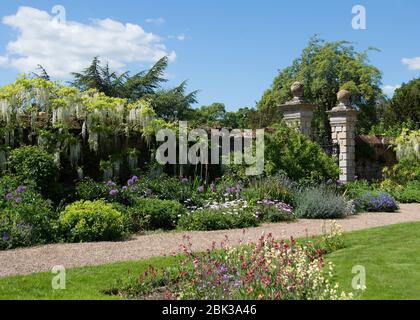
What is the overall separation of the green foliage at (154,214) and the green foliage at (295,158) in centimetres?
357

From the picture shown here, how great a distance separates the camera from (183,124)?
40.8 feet

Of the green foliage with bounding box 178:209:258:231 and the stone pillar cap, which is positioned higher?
the stone pillar cap

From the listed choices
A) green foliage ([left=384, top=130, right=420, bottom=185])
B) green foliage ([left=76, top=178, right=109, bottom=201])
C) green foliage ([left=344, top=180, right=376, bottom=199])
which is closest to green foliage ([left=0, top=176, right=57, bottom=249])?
green foliage ([left=76, top=178, right=109, bottom=201])

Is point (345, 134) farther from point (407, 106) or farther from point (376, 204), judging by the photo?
point (407, 106)

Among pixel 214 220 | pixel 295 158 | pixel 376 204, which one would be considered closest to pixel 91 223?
pixel 214 220

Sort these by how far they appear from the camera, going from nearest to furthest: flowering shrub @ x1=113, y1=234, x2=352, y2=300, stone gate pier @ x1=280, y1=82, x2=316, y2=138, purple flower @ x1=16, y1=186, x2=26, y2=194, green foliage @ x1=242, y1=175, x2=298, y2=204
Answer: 1. flowering shrub @ x1=113, y1=234, x2=352, y2=300
2. purple flower @ x1=16, y1=186, x2=26, y2=194
3. green foliage @ x1=242, y1=175, x2=298, y2=204
4. stone gate pier @ x1=280, y1=82, x2=316, y2=138

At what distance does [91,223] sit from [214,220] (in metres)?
2.15

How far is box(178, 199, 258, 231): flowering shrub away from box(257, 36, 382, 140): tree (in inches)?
532

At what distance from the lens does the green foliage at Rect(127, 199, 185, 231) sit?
29.2ft

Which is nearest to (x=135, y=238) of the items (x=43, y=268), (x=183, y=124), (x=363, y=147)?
(x=43, y=268)

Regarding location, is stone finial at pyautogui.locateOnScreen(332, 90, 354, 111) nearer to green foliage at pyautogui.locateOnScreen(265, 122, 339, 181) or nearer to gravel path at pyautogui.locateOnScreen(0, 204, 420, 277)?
green foliage at pyautogui.locateOnScreen(265, 122, 339, 181)

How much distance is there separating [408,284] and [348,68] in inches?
763
